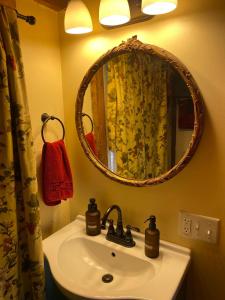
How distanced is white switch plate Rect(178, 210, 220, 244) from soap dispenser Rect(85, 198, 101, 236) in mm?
459

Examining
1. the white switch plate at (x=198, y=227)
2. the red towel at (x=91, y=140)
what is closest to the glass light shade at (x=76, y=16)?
the red towel at (x=91, y=140)

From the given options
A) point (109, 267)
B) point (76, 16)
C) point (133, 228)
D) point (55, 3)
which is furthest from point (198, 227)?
point (55, 3)

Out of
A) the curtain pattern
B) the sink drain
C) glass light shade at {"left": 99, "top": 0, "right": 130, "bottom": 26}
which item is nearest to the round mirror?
the curtain pattern

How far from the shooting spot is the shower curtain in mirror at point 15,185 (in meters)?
0.95

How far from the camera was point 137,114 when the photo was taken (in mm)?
1170

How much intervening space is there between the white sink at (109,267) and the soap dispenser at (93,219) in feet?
0.12

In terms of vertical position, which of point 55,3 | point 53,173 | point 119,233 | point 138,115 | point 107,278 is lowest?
point 107,278

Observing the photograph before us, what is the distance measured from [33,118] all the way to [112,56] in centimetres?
55

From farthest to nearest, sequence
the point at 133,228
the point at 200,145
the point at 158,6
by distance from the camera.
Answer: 1. the point at 133,228
2. the point at 200,145
3. the point at 158,6

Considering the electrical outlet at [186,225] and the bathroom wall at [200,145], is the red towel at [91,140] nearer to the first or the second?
the bathroom wall at [200,145]

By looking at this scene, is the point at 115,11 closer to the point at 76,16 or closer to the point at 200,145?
the point at 76,16

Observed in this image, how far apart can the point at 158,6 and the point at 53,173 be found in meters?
0.96

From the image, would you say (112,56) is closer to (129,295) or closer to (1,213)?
(1,213)

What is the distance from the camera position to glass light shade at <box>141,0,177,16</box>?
887mm
